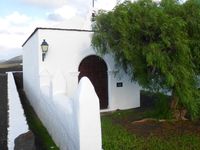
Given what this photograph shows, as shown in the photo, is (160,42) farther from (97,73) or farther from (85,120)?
(85,120)

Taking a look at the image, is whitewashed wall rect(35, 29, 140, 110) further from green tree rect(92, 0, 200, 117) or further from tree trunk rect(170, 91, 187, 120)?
tree trunk rect(170, 91, 187, 120)

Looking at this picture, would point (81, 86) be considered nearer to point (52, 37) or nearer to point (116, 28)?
point (116, 28)

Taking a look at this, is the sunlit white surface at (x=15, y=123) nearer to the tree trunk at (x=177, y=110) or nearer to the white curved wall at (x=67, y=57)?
the white curved wall at (x=67, y=57)

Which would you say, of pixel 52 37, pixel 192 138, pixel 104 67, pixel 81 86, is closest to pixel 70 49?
pixel 52 37

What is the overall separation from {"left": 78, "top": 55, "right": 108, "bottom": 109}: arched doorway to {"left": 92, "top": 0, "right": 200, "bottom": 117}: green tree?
2567 mm

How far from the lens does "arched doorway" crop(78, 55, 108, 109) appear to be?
11.7 metres

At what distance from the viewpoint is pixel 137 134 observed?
8.02m

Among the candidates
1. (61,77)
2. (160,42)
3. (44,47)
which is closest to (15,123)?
(61,77)

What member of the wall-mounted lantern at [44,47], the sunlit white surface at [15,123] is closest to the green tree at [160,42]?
the wall-mounted lantern at [44,47]

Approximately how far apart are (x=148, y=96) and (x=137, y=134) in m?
6.26

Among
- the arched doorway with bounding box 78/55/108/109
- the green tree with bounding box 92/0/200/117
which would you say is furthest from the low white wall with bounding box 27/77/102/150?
the arched doorway with bounding box 78/55/108/109

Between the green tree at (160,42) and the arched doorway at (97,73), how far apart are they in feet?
8.42

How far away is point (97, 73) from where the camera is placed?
11906 mm

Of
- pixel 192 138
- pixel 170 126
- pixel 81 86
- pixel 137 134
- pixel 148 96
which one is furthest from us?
pixel 148 96
